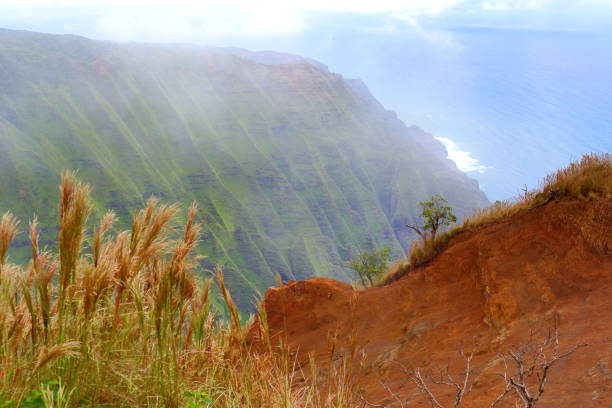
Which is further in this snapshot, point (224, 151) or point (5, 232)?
point (224, 151)

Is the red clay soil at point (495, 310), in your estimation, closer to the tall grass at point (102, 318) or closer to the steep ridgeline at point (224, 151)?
the tall grass at point (102, 318)

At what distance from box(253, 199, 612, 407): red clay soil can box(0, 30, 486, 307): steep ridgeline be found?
82.7 metres

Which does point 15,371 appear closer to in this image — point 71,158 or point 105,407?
point 105,407

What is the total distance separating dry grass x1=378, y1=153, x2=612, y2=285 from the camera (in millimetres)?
7086

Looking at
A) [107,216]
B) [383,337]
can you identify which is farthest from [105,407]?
[383,337]

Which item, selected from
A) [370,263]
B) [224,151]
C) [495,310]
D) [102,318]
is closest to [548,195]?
[495,310]

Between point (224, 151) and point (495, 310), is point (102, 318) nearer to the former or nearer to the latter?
point (495, 310)

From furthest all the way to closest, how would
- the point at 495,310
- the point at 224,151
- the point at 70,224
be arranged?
the point at 224,151, the point at 495,310, the point at 70,224

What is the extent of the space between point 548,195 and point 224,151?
421 ft

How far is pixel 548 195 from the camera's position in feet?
24.8

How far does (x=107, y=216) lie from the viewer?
3.08 metres

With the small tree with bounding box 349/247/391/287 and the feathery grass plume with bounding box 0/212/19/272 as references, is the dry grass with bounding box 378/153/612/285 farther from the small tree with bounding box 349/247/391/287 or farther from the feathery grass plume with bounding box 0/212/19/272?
the small tree with bounding box 349/247/391/287

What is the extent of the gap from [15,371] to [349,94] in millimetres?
189712

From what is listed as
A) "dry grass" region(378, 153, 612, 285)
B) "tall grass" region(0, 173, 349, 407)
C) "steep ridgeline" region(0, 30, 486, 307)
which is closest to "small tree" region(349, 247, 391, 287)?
"dry grass" region(378, 153, 612, 285)
